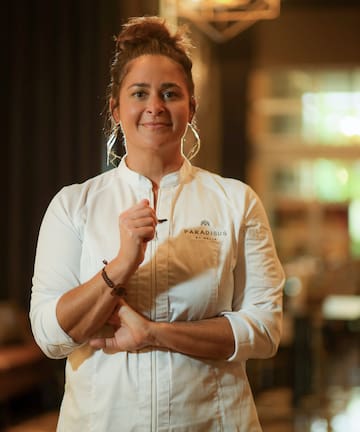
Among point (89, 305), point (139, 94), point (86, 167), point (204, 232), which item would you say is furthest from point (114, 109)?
point (86, 167)

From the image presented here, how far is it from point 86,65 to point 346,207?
9146mm

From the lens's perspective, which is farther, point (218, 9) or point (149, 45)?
point (218, 9)

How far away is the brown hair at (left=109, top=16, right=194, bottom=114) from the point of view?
5.85 feet

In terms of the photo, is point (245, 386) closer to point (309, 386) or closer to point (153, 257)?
point (153, 257)

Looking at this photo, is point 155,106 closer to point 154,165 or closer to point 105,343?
point 154,165

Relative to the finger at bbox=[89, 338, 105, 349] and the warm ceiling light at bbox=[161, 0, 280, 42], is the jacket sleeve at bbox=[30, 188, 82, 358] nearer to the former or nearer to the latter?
the finger at bbox=[89, 338, 105, 349]

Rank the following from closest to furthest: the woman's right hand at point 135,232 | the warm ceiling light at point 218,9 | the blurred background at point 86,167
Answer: the woman's right hand at point 135,232 → the warm ceiling light at point 218,9 → the blurred background at point 86,167

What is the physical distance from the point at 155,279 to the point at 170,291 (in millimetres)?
36

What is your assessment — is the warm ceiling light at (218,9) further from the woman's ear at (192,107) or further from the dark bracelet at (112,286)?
the dark bracelet at (112,286)

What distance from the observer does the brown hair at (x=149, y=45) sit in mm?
1784

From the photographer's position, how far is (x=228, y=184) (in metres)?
1.83

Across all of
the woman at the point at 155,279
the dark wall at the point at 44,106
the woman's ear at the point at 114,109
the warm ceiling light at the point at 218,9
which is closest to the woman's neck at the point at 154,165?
the woman at the point at 155,279

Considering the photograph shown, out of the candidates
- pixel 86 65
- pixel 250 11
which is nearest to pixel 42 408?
pixel 86 65

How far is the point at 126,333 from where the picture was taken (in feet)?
5.42
